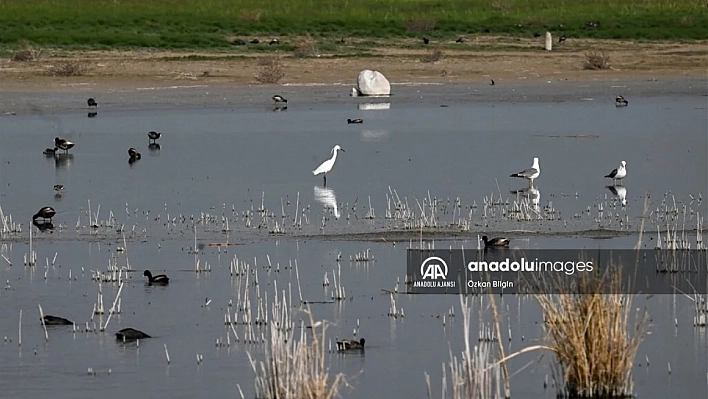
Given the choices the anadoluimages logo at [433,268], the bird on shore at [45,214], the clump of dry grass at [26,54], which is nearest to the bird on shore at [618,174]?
the anadoluimages logo at [433,268]

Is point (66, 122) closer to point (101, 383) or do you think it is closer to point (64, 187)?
point (64, 187)

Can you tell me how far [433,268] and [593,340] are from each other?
Answer: 4.81m

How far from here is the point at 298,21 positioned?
5809cm

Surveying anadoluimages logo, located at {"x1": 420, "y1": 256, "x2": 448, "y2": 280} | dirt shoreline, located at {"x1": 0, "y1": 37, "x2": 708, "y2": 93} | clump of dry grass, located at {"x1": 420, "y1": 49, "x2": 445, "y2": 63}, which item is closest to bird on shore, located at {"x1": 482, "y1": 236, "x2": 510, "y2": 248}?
anadoluimages logo, located at {"x1": 420, "y1": 256, "x2": 448, "y2": 280}

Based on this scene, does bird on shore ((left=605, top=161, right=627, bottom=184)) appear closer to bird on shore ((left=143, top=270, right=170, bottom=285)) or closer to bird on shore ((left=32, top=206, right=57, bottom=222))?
bird on shore ((left=32, top=206, right=57, bottom=222))

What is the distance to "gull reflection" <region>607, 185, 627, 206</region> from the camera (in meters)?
17.8

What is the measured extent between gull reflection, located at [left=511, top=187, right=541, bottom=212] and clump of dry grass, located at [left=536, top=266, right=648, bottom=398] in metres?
7.90

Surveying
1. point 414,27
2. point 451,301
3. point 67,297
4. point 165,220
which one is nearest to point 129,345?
point 67,297

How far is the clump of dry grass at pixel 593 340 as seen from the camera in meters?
9.01

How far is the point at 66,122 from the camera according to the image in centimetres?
2895

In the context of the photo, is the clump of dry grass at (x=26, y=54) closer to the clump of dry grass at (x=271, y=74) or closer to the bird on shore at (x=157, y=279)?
the clump of dry grass at (x=271, y=74)

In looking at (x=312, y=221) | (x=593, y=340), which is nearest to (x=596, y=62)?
(x=312, y=221)

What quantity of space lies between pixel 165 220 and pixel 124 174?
475 centimetres

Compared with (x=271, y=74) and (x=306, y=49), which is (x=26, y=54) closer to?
(x=271, y=74)
